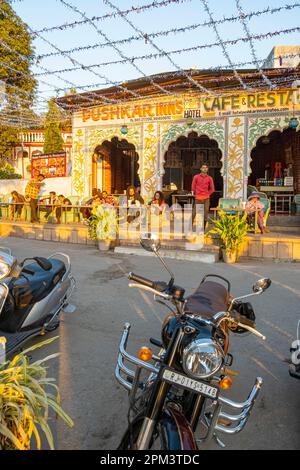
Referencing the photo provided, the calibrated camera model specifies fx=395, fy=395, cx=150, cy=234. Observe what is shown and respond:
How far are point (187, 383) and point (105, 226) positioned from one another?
8245 mm

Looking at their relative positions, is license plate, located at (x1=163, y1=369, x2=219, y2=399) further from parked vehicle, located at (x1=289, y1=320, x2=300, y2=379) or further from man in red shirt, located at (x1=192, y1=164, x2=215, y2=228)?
man in red shirt, located at (x1=192, y1=164, x2=215, y2=228)

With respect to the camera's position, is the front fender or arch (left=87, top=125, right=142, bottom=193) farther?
arch (left=87, top=125, right=142, bottom=193)

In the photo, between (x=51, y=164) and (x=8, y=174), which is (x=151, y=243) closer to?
(x=51, y=164)

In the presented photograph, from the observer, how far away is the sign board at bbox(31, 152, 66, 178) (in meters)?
17.2

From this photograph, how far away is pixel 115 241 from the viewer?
10.1m

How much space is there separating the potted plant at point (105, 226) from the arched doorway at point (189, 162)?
22.0 feet

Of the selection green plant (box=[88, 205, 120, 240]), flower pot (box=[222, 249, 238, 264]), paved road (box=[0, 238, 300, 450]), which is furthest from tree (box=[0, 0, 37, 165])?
paved road (box=[0, 238, 300, 450])

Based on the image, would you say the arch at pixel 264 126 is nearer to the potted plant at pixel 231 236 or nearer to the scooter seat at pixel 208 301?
the potted plant at pixel 231 236

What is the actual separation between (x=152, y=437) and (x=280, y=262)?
7.54 metres

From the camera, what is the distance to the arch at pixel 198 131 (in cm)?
1269

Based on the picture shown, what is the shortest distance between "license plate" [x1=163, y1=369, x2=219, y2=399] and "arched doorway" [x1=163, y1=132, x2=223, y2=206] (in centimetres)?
1471

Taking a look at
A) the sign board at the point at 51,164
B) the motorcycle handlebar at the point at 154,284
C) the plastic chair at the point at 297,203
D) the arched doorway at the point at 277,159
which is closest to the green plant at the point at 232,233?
the plastic chair at the point at 297,203

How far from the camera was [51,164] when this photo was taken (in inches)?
Result: 690

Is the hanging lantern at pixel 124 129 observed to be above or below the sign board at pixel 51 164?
above
